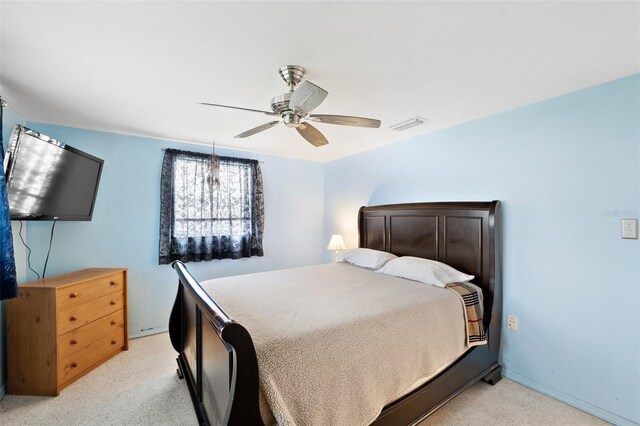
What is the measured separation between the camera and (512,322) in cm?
238

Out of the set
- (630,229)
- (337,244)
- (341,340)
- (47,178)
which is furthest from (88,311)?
(630,229)

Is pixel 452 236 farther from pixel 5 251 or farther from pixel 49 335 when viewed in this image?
pixel 49 335

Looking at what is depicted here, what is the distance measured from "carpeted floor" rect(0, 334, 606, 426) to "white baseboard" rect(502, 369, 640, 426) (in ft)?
0.15

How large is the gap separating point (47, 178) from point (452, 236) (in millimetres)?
3663

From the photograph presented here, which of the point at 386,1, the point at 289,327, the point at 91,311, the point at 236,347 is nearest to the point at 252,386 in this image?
the point at 236,347

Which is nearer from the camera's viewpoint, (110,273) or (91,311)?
(91,311)

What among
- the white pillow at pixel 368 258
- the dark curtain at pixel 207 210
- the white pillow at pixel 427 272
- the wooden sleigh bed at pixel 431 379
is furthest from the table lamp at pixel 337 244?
the white pillow at pixel 427 272

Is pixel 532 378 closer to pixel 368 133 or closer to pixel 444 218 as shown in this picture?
pixel 444 218

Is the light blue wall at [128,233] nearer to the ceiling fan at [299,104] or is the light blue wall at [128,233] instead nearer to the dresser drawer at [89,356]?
the dresser drawer at [89,356]

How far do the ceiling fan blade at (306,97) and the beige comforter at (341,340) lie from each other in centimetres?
127

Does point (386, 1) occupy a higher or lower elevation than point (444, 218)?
higher

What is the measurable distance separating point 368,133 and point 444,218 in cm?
126

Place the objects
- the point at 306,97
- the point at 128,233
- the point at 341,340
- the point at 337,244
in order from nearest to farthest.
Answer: the point at 341,340 < the point at 306,97 < the point at 128,233 < the point at 337,244

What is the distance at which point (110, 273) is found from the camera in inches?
105
